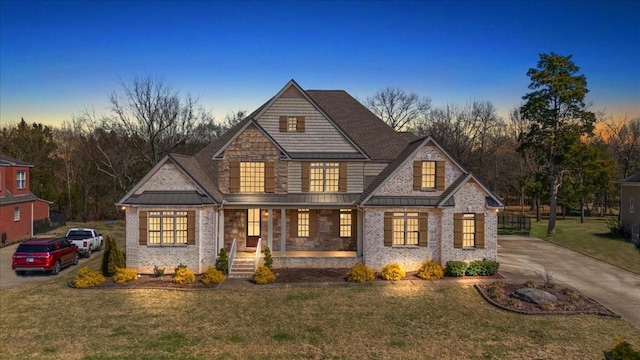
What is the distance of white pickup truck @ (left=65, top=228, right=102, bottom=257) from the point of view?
2720 centimetres

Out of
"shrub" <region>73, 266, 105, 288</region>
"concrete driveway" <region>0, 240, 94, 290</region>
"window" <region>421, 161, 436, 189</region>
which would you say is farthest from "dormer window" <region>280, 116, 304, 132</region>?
"concrete driveway" <region>0, 240, 94, 290</region>

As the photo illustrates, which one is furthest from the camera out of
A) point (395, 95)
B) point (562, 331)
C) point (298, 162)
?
point (395, 95)

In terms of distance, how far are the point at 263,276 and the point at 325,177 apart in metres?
7.57

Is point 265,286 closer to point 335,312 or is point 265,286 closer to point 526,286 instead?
point 335,312

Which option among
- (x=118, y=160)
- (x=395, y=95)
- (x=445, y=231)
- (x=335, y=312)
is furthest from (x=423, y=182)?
(x=118, y=160)

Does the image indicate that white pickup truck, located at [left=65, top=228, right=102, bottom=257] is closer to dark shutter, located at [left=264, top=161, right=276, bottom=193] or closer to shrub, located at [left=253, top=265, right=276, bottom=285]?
dark shutter, located at [left=264, top=161, right=276, bottom=193]

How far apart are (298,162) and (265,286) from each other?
8053mm

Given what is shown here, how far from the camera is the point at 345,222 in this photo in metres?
25.5

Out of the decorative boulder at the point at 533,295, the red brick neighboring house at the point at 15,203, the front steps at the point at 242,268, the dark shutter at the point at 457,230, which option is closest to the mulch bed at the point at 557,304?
the decorative boulder at the point at 533,295

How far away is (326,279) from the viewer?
20.7 m

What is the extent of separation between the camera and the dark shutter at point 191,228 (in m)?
21.6

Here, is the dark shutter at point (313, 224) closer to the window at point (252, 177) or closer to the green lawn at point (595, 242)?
the window at point (252, 177)

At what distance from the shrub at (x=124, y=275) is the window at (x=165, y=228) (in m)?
1.85

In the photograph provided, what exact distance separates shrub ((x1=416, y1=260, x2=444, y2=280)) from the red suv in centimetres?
1948
